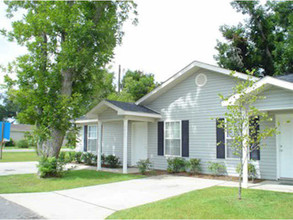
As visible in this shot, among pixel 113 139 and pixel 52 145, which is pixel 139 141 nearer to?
pixel 113 139

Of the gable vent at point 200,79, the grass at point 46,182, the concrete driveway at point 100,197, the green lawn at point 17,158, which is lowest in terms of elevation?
the green lawn at point 17,158

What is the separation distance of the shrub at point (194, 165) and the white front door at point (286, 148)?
3.14 metres

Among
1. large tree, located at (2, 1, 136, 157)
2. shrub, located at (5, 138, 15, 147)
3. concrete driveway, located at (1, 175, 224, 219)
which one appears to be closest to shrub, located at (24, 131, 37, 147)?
large tree, located at (2, 1, 136, 157)

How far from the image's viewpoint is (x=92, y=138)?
643 inches

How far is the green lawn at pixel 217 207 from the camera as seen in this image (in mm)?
5223

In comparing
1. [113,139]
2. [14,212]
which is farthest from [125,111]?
[14,212]

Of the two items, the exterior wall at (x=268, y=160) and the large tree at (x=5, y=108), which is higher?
the large tree at (x=5, y=108)

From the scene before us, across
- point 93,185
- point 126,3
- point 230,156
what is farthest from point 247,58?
point 93,185

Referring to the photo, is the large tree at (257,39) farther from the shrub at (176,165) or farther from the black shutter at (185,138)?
the shrub at (176,165)

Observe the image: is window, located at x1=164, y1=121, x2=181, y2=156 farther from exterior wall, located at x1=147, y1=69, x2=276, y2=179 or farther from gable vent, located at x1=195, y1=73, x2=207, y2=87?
gable vent, located at x1=195, y1=73, x2=207, y2=87

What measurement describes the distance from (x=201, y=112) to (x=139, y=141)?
399 centimetres

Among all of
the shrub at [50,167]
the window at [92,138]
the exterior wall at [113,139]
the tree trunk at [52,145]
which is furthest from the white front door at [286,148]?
the window at [92,138]

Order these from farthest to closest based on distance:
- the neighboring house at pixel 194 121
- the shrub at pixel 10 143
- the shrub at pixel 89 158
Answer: the shrub at pixel 10 143, the shrub at pixel 89 158, the neighboring house at pixel 194 121

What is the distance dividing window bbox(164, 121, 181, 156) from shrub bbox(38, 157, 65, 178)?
190 inches
